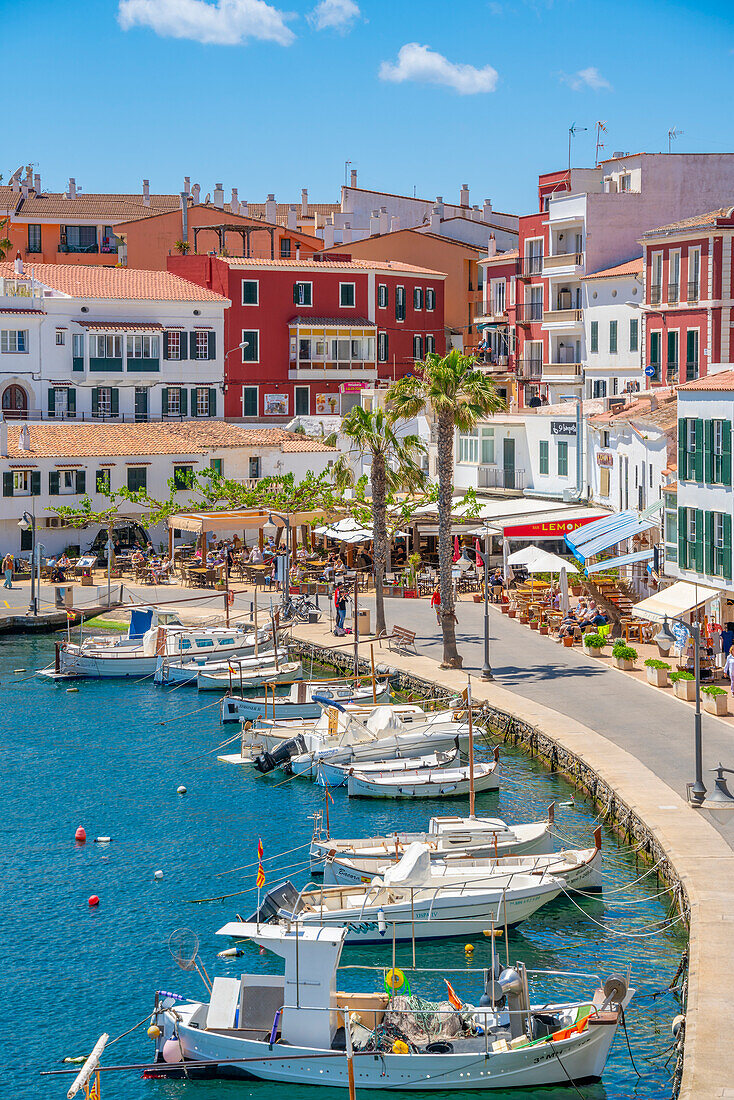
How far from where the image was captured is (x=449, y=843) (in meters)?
31.7

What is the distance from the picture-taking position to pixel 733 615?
44.6m

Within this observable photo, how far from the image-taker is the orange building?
9950 centimetres

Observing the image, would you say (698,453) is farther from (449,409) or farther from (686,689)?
(449,409)

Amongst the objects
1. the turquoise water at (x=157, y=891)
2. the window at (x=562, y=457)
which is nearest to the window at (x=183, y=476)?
the window at (x=562, y=457)

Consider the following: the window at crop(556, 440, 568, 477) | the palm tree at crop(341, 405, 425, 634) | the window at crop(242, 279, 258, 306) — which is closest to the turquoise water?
the palm tree at crop(341, 405, 425, 634)

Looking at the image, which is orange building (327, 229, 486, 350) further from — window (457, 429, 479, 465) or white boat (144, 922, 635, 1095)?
white boat (144, 922, 635, 1095)

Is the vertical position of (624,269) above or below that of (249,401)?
above

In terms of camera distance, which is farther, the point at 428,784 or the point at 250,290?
the point at 250,290

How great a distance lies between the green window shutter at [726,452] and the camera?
42406 mm

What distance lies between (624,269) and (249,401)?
29.1 m

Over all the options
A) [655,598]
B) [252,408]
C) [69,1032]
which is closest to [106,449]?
[252,408]

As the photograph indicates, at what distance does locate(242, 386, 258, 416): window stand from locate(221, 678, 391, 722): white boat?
44.0 m

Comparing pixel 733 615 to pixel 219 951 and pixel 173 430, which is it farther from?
pixel 173 430

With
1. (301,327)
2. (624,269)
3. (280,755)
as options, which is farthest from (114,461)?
(280,755)
